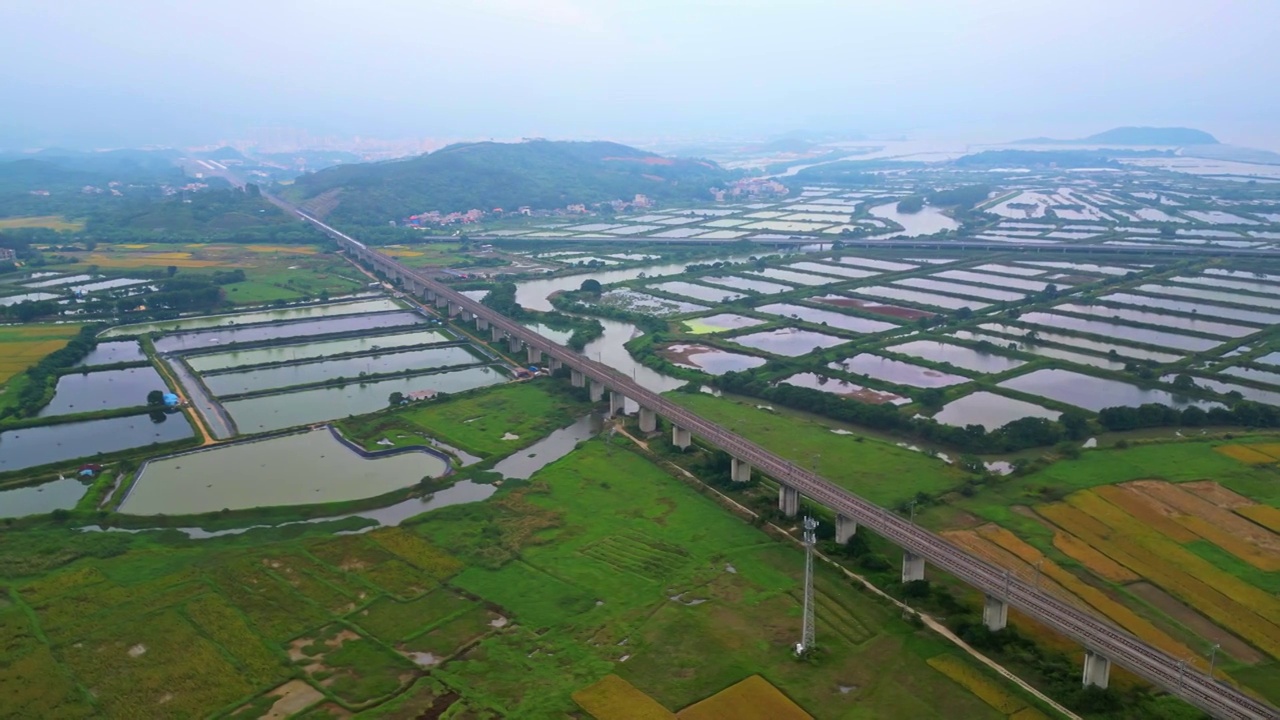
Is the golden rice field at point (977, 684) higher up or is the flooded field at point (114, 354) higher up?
the flooded field at point (114, 354)

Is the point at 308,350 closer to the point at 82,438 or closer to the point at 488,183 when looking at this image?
the point at 82,438

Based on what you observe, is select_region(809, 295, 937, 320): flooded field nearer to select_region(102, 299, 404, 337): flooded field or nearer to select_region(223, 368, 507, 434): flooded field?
select_region(223, 368, 507, 434): flooded field

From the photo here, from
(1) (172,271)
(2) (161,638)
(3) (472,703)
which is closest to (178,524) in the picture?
(2) (161,638)

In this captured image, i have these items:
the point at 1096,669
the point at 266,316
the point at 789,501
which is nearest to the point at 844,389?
the point at 789,501

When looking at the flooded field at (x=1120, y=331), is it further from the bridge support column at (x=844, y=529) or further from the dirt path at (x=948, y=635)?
the dirt path at (x=948, y=635)

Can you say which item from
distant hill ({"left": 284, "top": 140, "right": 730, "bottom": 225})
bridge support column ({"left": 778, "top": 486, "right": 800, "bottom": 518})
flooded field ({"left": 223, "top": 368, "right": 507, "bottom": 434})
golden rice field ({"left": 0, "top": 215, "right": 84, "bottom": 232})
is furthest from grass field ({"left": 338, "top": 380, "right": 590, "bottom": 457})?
golden rice field ({"left": 0, "top": 215, "right": 84, "bottom": 232})

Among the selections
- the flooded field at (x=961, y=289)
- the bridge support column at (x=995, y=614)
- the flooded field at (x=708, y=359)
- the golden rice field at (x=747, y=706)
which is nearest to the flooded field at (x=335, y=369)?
the flooded field at (x=708, y=359)
